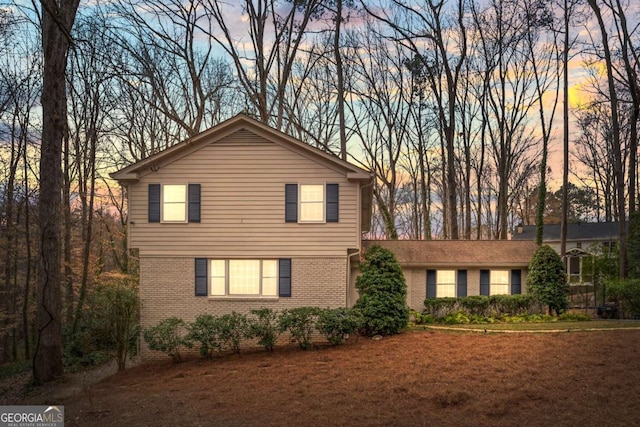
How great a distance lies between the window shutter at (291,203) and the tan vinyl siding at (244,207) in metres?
0.14

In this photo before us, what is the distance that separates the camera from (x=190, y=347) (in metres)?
15.1

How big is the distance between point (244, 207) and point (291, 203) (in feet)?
4.92

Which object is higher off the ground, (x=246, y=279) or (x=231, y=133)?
(x=231, y=133)

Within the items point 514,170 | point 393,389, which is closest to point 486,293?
point 393,389

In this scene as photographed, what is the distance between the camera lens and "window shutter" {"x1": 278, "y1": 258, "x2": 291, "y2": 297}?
1650 cm

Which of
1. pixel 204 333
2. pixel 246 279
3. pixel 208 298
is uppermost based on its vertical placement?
pixel 246 279

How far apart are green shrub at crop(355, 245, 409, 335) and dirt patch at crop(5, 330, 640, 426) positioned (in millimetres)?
1457

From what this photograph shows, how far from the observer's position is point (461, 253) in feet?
71.5

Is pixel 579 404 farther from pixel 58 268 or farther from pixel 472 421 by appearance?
pixel 58 268

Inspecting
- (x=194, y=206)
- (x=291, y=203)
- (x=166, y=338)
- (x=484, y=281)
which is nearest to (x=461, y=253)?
(x=484, y=281)

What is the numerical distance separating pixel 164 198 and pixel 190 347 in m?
4.79

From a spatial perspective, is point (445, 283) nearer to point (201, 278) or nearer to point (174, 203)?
point (201, 278)

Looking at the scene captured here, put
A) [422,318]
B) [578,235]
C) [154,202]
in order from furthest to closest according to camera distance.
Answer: [578,235]
[422,318]
[154,202]

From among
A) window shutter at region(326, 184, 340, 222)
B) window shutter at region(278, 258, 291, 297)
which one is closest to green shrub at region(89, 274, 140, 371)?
window shutter at region(278, 258, 291, 297)
